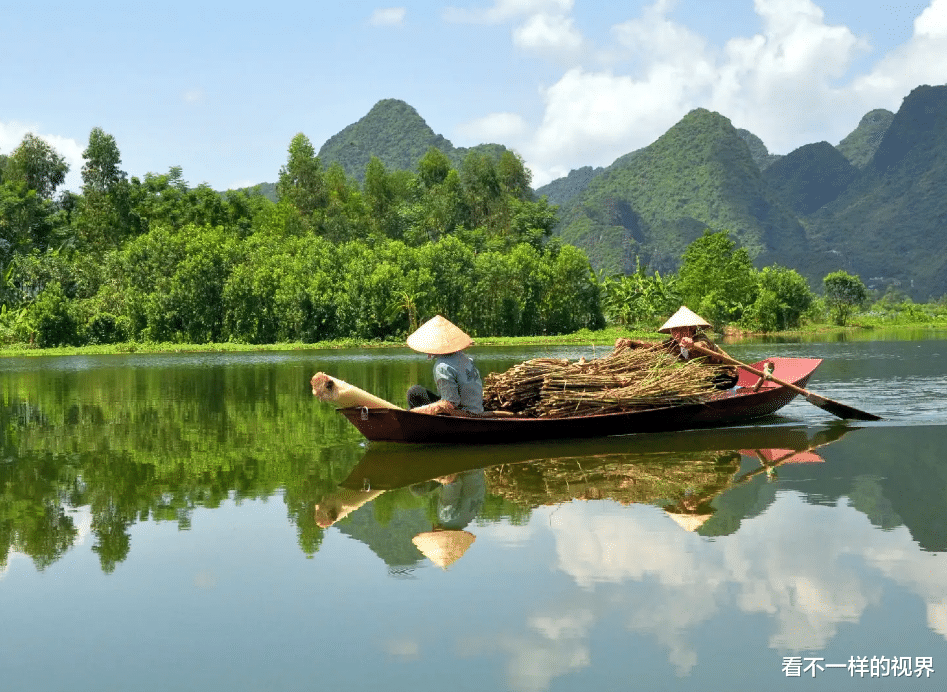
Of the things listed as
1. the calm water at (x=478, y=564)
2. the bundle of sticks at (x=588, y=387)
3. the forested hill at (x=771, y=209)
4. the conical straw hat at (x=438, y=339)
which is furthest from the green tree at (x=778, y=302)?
the forested hill at (x=771, y=209)

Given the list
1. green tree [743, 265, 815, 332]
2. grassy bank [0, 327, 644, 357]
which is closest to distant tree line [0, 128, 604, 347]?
grassy bank [0, 327, 644, 357]

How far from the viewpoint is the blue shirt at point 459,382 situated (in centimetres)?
1126

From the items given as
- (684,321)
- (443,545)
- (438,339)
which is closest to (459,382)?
(438,339)

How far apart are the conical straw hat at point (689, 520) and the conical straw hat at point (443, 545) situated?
165 centimetres

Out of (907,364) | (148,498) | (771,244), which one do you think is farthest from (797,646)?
(771,244)

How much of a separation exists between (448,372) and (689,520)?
4.24 metres

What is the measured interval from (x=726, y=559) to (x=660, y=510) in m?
1.60

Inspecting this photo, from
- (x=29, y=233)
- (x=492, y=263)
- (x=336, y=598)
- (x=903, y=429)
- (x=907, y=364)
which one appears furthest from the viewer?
(x=29, y=233)

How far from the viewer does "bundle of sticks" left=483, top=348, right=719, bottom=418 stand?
12.3 metres

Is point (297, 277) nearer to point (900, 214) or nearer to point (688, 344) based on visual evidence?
point (688, 344)

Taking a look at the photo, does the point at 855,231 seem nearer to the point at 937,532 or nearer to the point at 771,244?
the point at 771,244

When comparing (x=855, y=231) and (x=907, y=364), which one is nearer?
(x=907, y=364)

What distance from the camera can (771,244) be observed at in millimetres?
154000

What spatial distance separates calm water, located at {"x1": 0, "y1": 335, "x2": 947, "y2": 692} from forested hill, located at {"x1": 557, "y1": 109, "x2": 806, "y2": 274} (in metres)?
120
